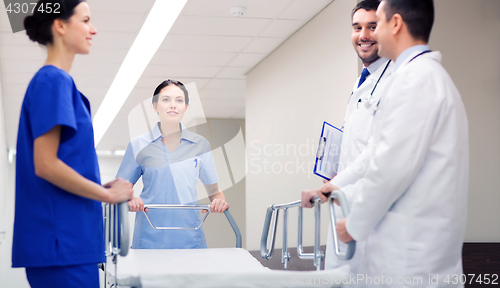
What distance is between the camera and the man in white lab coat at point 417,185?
1.41m

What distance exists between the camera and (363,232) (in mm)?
1472

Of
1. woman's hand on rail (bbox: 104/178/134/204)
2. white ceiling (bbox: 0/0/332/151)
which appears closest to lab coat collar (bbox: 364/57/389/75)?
woman's hand on rail (bbox: 104/178/134/204)

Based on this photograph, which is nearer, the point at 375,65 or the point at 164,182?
the point at 375,65

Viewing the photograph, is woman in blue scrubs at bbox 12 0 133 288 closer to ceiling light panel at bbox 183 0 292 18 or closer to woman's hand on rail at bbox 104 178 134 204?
woman's hand on rail at bbox 104 178 134 204

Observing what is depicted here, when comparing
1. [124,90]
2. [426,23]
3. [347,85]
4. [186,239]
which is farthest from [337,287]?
[124,90]

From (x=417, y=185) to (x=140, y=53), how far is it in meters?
4.38

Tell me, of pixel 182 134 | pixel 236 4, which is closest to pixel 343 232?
pixel 182 134

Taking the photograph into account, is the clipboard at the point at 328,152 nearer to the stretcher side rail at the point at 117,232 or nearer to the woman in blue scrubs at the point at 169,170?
the woman in blue scrubs at the point at 169,170

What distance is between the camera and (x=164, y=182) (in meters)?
2.65

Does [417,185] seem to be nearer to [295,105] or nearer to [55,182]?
[55,182]

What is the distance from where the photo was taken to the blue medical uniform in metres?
2.63

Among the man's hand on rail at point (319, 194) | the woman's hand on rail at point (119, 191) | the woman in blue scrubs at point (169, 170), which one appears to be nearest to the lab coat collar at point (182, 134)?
the woman in blue scrubs at point (169, 170)

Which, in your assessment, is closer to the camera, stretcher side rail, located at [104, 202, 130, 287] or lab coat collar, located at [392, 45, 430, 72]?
stretcher side rail, located at [104, 202, 130, 287]

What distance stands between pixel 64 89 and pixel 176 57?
430 cm
